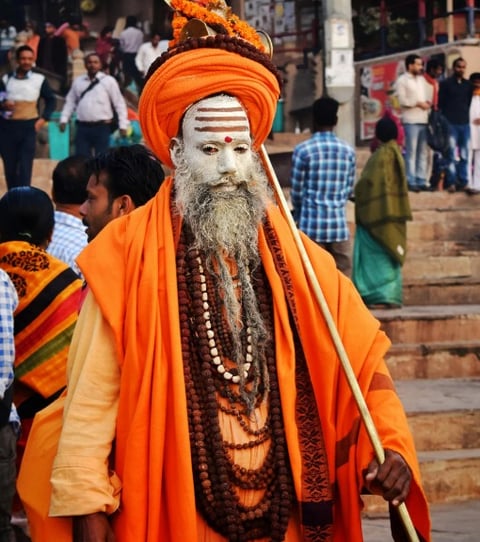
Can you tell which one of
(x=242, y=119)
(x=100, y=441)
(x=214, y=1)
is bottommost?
(x=100, y=441)

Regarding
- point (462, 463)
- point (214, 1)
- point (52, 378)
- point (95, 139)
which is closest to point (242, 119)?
point (214, 1)

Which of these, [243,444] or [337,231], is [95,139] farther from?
[243,444]

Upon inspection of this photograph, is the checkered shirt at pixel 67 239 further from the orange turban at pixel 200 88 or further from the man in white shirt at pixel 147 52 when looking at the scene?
the man in white shirt at pixel 147 52

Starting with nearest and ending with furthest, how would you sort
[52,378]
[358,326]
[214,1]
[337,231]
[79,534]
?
[79,534] < [358,326] < [214,1] < [52,378] < [337,231]

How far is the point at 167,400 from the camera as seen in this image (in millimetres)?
3596

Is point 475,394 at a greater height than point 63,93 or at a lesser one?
lesser

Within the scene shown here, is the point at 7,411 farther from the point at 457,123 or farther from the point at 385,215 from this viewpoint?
the point at 457,123

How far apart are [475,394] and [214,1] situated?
198 inches

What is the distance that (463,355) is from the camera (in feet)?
30.4

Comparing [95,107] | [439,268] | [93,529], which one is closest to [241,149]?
[93,529]

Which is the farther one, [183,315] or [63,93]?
[63,93]

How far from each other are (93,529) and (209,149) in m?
1.16

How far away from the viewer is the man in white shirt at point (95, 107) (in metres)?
14.5

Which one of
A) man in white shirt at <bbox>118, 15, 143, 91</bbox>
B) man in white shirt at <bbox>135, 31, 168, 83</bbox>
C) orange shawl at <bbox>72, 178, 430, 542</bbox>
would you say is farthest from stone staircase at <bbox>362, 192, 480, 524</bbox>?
man in white shirt at <bbox>118, 15, 143, 91</bbox>
